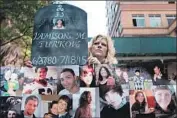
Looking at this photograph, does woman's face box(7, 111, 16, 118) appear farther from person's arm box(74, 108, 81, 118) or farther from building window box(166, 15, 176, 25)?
building window box(166, 15, 176, 25)

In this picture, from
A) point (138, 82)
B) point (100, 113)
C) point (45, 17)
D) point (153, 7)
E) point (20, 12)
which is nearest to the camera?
point (100, 113)

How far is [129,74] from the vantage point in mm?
3350

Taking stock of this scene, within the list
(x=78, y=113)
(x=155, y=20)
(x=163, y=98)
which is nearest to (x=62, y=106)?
(x=78, y=113)

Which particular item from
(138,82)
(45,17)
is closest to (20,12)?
(45,17)

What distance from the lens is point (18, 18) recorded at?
10.5m

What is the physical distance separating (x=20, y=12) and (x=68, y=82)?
7.60m

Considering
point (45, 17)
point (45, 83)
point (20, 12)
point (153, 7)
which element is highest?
point (153, 7)

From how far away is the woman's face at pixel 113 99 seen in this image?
3.17m

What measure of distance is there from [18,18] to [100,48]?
290 inches

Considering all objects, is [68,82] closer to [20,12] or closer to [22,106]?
[22,106]

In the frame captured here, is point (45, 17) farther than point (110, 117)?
Yes

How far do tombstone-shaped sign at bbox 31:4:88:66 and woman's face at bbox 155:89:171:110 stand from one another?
32.7 inches

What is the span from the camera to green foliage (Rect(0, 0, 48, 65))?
1017 centimetres

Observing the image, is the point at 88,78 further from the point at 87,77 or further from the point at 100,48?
the point at 100,48
